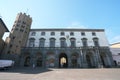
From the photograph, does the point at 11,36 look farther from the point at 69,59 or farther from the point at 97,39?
the point at 97,39

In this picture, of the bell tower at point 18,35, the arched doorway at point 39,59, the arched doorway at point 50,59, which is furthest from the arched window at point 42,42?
the bell tower at point 18,35

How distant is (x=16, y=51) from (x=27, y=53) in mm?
3901

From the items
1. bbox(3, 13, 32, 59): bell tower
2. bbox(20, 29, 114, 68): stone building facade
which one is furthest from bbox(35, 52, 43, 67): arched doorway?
bbox(3, 13, 32, 59): bell tower

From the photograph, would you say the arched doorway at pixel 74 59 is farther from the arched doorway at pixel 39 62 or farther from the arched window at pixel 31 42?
the arched window at pixel 31 42

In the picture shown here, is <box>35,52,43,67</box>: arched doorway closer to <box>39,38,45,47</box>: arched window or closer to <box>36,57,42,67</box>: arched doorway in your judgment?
<box>36,57,42,67</box>: arched doorway

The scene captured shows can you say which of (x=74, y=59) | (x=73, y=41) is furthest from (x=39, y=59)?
(x=73, y=41)

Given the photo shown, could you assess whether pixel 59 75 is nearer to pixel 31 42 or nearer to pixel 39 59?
pixel 39 59

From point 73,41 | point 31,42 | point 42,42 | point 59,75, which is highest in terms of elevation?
point 73,41

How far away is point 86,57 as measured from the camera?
34.7 meters

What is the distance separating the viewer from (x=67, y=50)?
3369cm


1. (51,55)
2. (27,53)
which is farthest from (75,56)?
(27,53)

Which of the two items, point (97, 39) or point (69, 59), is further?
point (97, 39)

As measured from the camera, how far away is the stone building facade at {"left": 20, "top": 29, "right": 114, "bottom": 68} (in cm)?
3228

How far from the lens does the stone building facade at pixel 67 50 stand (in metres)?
32.3
